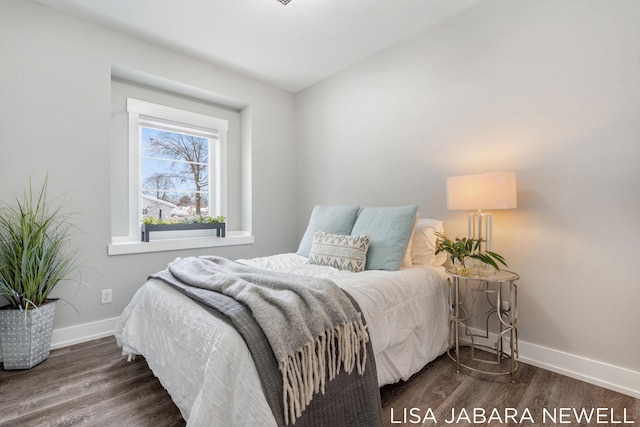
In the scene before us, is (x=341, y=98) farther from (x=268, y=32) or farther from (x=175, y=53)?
(x=175, y=53)

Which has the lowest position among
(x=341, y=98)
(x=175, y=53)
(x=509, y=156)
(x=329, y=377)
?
→ (x=329, y=377)

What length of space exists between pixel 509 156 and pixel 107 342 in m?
3.43

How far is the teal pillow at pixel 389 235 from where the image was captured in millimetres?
2124

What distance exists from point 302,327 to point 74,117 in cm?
258

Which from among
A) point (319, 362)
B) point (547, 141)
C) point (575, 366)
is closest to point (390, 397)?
point (319, 362)

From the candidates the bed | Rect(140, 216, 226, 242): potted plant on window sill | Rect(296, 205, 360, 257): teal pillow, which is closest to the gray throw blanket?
the bed

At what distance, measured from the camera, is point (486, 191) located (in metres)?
1.88

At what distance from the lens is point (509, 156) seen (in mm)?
2127

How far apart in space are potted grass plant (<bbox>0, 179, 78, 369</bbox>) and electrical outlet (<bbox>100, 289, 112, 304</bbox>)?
1.16 ft

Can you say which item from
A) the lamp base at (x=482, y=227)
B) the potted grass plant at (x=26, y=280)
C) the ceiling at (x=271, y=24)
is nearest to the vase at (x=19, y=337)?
the potted grass plant at (x=26, y=280)

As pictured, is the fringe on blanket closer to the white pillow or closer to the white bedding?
the white bedding

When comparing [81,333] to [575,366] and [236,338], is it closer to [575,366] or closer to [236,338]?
[236,338]

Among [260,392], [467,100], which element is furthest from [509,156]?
[260,392]

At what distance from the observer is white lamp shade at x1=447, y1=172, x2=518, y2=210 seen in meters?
1.84
